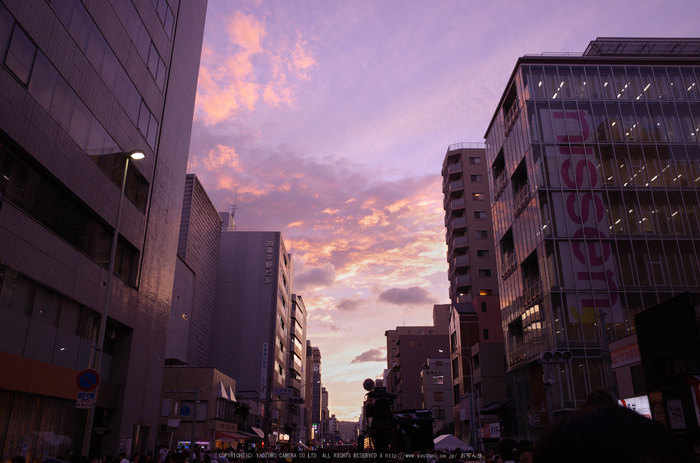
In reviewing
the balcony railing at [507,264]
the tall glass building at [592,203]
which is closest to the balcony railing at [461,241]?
the balcony railing at [507,264]

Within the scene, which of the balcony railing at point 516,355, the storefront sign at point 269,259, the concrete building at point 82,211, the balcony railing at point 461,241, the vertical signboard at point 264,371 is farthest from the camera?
the storefront sign at point 269,259

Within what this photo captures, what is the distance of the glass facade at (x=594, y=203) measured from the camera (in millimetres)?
40250

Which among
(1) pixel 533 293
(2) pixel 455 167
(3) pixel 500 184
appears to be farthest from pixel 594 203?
(2) pixel 455 167

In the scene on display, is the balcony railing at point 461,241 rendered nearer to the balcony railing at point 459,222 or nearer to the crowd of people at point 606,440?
the balcony railing at point 459,222

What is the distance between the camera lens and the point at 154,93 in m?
31.1

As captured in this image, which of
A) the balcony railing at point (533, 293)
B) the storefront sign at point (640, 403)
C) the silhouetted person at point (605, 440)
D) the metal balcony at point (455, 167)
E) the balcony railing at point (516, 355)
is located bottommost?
the silhouetted person at point (605, 440)

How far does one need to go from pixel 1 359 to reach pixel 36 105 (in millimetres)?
9153

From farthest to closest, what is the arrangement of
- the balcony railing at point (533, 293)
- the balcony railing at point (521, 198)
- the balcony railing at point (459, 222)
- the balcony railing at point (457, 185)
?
the balcony railing at point (457, 185) < the balcony railing at point (459, 222) < the balcony railing at point (521, 198) < the balcony railing at point (533, 293)

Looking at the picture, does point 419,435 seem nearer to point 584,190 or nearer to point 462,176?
point 584,190

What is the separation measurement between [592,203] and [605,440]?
47.0m

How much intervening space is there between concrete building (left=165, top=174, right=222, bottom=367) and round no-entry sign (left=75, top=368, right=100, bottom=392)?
39.2m

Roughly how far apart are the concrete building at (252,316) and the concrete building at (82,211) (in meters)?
47.8

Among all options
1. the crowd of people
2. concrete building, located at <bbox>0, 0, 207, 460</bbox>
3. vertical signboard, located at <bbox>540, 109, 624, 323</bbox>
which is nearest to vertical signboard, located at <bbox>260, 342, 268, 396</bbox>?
concrete building, located at <bbox>0, 0, 207, 460</bbox>

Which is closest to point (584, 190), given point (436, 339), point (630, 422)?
point (630, 422)
